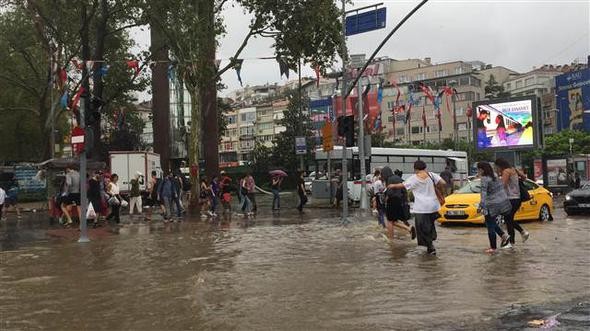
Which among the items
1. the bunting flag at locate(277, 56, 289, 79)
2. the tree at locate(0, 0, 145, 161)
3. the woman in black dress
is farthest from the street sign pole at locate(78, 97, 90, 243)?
the bunting flag at locate(277, 56, 289, 79)

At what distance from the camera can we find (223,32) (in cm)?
2731

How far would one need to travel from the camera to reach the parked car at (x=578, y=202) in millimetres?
20516

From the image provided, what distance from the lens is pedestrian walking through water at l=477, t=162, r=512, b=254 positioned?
37.3 feet

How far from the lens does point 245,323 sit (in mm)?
6398

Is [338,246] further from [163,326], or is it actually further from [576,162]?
[576,162]

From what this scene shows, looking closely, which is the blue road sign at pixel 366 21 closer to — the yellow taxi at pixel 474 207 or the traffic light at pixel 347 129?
the traffic light at pixel 347 129

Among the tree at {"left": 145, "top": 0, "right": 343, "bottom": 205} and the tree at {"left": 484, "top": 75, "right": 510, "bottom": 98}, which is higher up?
the tree at {"left": 484, "top": 75, "right": 510, "bottom": 98}

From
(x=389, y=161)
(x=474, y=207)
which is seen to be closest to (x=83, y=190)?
(x=474, y=207)

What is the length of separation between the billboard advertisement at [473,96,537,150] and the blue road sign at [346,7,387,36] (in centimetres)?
1860

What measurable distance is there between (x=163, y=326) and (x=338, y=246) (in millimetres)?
6922

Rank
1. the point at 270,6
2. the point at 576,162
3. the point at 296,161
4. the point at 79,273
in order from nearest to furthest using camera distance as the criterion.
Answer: the point at 79,273 < the point at 270,6 < the point at 576,162 < the point at 296,161

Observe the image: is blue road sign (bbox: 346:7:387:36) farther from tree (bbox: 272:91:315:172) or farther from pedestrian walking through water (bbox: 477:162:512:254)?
tree (bbox: 272:91:315:172)

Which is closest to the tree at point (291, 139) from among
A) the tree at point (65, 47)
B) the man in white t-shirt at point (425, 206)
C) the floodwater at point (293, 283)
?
the tree at point (65, 47)

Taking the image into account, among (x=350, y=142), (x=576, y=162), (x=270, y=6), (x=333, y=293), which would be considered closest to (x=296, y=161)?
(x=576, y=162)
